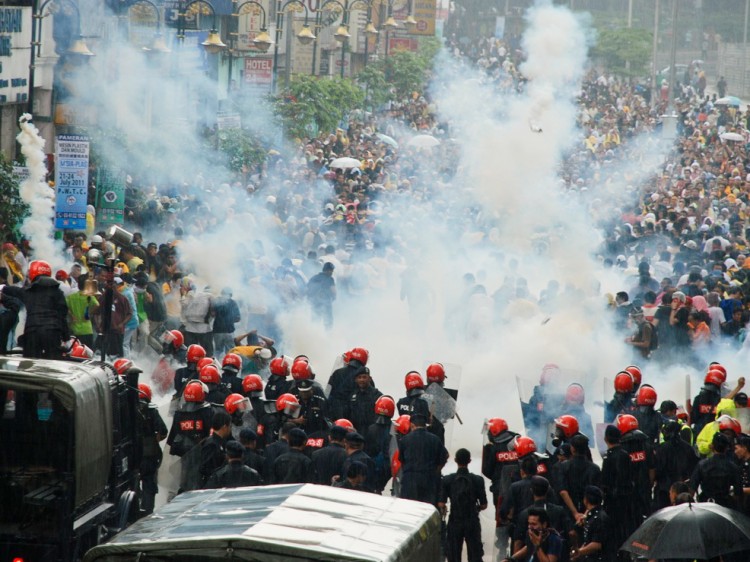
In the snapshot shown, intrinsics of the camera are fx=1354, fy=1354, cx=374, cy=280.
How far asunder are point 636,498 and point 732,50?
60.6 meters

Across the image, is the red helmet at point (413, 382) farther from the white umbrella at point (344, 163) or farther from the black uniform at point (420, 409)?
the white umbrella at point (344, 163)

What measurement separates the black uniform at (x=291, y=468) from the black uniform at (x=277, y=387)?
2.11 metres

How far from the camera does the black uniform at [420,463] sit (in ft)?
33.9

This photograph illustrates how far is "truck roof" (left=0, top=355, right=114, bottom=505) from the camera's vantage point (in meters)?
8.13

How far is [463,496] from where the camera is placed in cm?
998

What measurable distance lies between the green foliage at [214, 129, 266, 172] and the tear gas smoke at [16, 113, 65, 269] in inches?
433

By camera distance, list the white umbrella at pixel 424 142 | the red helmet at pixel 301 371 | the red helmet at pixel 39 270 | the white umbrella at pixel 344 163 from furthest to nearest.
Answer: the white umbrella at pixel 424 142
the white umbrella at pixel 344 163
the red helmet at pixel 301 371
the red helmet at pixel 39 270

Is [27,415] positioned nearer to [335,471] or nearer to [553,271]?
[335,471]

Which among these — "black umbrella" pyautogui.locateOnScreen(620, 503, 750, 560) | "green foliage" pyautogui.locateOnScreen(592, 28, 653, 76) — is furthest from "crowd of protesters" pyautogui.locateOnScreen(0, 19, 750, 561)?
"green foliage" pyautogui.locateOnScreen(592, 28, 653, 76)

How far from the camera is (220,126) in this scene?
2959 cm

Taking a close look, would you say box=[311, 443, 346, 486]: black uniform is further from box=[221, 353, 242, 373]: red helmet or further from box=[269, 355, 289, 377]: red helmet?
box=[221, 353, 242, 373]: red helmet

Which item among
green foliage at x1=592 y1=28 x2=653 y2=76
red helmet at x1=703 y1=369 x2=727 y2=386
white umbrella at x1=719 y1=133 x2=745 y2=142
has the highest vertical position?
green foliage at x1=592 y1=28 x2=653 y2=76

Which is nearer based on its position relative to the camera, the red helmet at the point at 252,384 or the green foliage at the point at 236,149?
the red helmet at the point at 252,384

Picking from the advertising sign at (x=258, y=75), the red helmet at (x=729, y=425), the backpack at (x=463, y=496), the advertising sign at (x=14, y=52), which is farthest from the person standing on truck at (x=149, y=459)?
the advertising sign at (x=258, y=75)
